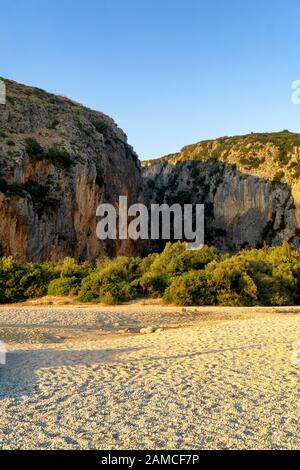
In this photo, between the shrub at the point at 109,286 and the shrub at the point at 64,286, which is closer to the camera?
the shrub at the point at 109,286

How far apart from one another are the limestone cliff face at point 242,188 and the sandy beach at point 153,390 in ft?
143

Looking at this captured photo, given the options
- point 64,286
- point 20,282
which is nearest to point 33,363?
point 64,286

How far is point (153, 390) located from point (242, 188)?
5494 cm

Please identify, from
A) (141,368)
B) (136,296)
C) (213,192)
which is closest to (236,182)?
(213,192)

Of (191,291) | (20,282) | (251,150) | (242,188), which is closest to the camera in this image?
(191,291)

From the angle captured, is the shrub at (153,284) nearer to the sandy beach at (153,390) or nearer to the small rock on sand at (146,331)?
the small rock on sand at (146,331)

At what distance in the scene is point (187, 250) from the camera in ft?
85.7

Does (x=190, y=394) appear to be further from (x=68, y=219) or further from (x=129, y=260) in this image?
(x=68, y=219)

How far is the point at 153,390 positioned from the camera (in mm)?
6805

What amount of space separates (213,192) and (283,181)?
9720 millimetres

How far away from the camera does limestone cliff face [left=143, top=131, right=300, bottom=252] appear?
183 feet

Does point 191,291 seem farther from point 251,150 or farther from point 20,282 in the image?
point 251,150

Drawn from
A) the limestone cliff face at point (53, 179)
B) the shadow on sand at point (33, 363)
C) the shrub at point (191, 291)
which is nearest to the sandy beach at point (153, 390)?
the shadow on sand at point (33, 363)

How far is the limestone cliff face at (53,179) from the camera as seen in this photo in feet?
112
